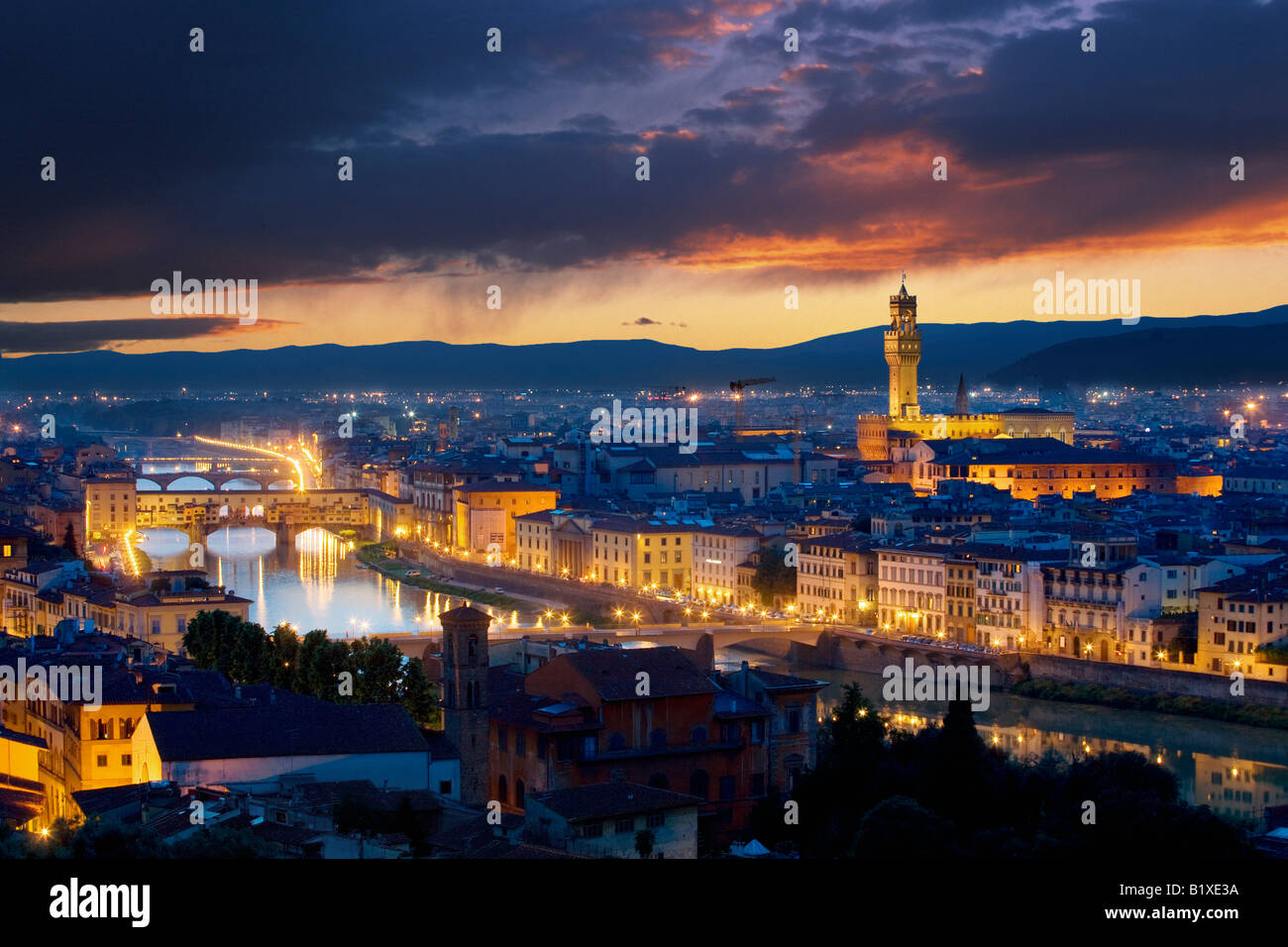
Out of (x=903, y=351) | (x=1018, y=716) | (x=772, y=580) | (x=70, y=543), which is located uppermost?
(x=903, y=351)

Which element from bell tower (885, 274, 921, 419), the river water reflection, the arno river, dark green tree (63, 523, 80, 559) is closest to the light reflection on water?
the arno river

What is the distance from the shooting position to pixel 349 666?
30.9 ft

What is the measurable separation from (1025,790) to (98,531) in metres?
23.8

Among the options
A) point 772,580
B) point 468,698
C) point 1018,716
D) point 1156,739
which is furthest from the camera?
point 772,580

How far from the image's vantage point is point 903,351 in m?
35.0

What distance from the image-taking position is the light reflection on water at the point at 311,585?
1683 cm

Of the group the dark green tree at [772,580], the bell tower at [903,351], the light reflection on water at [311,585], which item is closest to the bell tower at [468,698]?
the light reflection on water at [311,585]

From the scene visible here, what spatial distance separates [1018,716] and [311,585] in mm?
11095

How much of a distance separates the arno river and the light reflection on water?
0.06 ft

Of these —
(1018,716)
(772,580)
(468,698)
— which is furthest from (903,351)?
(468,698)

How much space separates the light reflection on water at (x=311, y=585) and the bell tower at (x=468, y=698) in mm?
6528

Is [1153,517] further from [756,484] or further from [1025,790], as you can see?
[1025,790]

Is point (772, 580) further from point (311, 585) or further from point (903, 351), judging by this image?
point (903, 351)
